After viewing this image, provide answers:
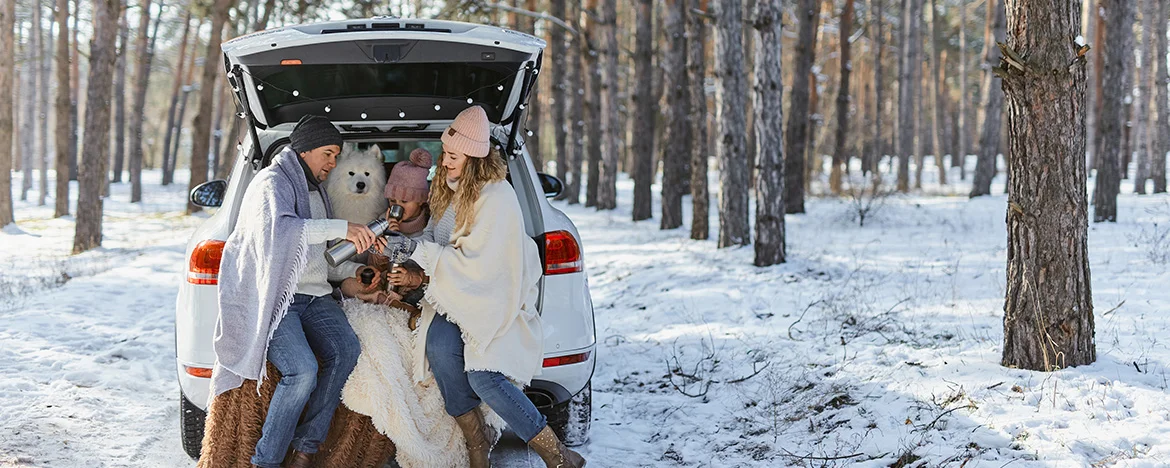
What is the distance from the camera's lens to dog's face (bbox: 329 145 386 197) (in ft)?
14.0

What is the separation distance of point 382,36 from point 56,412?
9.65 ft

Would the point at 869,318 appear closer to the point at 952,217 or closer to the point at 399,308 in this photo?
the point at 399,308

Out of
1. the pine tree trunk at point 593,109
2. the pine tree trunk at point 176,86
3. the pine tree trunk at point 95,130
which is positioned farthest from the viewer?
the pine tree trunk at point 176,86

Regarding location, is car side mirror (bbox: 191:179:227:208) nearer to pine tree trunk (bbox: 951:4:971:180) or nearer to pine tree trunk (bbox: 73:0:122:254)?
pine tree trunk (bbox: 73:0:122:254)

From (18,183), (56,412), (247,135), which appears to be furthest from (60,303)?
(18,183)

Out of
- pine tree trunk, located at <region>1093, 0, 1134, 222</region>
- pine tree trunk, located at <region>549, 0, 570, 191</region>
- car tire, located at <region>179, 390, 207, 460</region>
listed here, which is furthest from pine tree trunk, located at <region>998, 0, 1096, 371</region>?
pine tree trunk, located at <region>549, 0, 570, 191</region>

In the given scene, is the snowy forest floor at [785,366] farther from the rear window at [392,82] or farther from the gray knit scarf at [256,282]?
the rear window at [392,82]

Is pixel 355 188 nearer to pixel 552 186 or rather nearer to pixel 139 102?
pixel 552 186

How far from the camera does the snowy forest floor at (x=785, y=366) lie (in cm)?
419

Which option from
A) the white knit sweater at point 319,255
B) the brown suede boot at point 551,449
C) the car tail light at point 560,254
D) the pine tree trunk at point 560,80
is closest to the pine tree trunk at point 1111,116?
the pine tree trunk at point 560,80

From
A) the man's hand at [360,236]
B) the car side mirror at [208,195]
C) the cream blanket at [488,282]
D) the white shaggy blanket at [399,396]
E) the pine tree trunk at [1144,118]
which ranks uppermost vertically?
the pine tree trunk at [1144,118]

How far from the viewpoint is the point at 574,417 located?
4.60 m

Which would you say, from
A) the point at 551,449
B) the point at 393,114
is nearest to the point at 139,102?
the point at 393,114

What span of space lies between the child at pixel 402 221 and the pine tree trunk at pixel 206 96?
53.2ft
